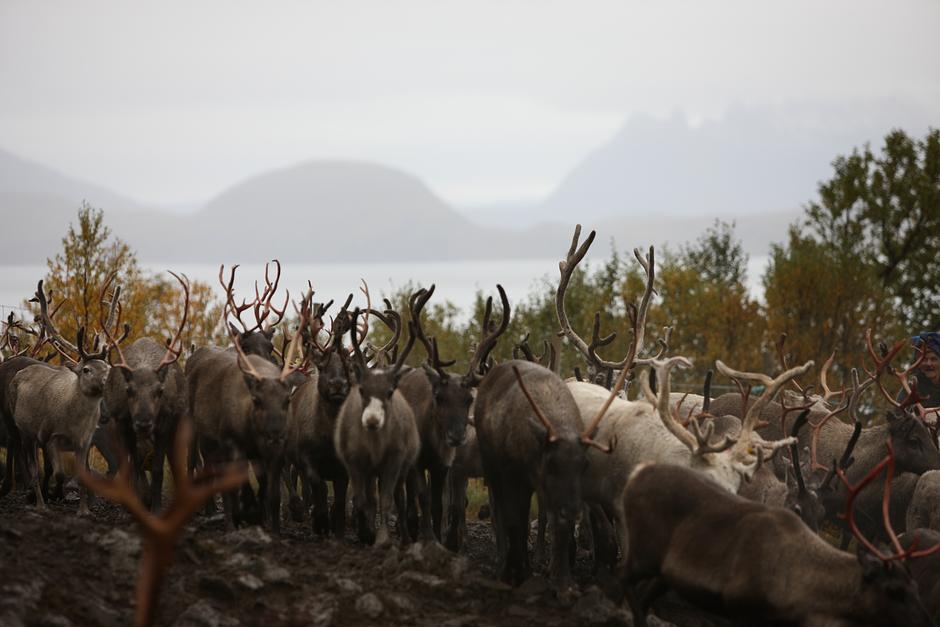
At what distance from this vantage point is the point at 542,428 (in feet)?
33.7

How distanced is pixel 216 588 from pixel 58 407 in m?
4.71

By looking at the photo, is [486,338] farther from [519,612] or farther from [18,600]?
[18,600]

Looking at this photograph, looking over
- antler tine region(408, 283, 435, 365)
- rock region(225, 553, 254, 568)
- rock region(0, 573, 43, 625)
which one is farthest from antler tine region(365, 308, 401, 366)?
rock region(0, 573, 43, 625)

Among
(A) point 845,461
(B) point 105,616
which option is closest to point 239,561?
(B) point 105,616

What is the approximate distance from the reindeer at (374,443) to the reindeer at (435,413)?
0.34m

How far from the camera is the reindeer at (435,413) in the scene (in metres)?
11.3

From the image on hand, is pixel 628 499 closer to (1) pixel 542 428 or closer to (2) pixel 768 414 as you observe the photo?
(1) pixel 542 428

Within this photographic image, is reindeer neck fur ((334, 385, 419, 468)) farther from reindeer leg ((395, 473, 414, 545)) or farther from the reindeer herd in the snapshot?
reindeer leg ((395, 473, 414, 545))

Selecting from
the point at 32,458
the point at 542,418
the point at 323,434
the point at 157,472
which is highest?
the point at 542,418

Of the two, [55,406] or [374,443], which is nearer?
[374,443]

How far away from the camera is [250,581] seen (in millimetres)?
9336

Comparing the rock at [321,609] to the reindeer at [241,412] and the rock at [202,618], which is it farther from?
the reindeer at [241,412]

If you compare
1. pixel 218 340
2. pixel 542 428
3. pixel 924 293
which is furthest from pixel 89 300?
pixel 924 293

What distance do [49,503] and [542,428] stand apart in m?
6.39
